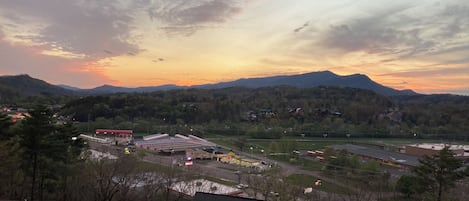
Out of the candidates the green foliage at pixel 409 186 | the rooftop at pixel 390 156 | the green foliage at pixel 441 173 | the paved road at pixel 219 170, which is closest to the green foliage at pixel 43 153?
the paved road at pixel 219 170

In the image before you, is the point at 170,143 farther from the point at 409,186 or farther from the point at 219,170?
the point at 409,186

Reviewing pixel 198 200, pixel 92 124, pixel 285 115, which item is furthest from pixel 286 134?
pixel 198 200

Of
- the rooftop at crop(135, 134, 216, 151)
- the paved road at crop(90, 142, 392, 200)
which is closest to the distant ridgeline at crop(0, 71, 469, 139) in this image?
the rooftop at crop(135, 134, 216, 151)

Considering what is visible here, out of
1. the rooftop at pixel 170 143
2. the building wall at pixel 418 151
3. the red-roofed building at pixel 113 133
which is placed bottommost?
the building wall at pixel 418 151

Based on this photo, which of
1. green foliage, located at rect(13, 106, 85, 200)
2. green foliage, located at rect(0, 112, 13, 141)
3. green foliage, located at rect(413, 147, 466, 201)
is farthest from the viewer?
green foliage, located at rect(413, 147, 466, 201)

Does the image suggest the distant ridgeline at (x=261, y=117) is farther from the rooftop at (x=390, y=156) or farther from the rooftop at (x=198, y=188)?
the rooftop at (x=198, y=188)

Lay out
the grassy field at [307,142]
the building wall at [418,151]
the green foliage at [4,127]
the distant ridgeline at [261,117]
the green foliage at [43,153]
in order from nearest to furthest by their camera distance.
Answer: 1. the green foliage at [43,153]
2. the green foliage at [4,127]
3. the building wall at [418,151]
4. the grassy field at [307,142]
5. the distant ridgeline at [261,117]

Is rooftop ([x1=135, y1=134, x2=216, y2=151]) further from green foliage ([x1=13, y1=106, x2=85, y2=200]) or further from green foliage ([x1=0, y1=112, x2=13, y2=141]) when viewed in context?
green foliage ([x1=13, y1=106, x2=85, y2=200])

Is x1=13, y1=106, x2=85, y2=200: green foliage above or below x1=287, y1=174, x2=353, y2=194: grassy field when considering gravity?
above

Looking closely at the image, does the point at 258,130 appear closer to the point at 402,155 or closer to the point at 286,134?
the point at 286,134

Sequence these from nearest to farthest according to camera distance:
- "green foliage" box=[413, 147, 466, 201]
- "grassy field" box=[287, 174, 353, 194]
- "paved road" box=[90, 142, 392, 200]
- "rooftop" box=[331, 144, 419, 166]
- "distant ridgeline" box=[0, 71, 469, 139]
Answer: "green foliage" box=[413, 147, 466, 201] → "grassy field" box=[287, 174, 353, 194] → "paved road" box=[90, 142, 392, 200] → "rooftop" box=[331, 144, 419, 166] → "distant ridgeline" box=[0, 71, 469, 139]

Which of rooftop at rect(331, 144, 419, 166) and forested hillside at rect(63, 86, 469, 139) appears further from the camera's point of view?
forested hillside at rect(63, 86, 469, 139)

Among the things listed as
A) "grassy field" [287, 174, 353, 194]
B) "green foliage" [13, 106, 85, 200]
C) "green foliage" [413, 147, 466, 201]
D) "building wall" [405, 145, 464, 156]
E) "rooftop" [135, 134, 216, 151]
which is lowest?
"grassy field" [287, 174, 353, 194]
